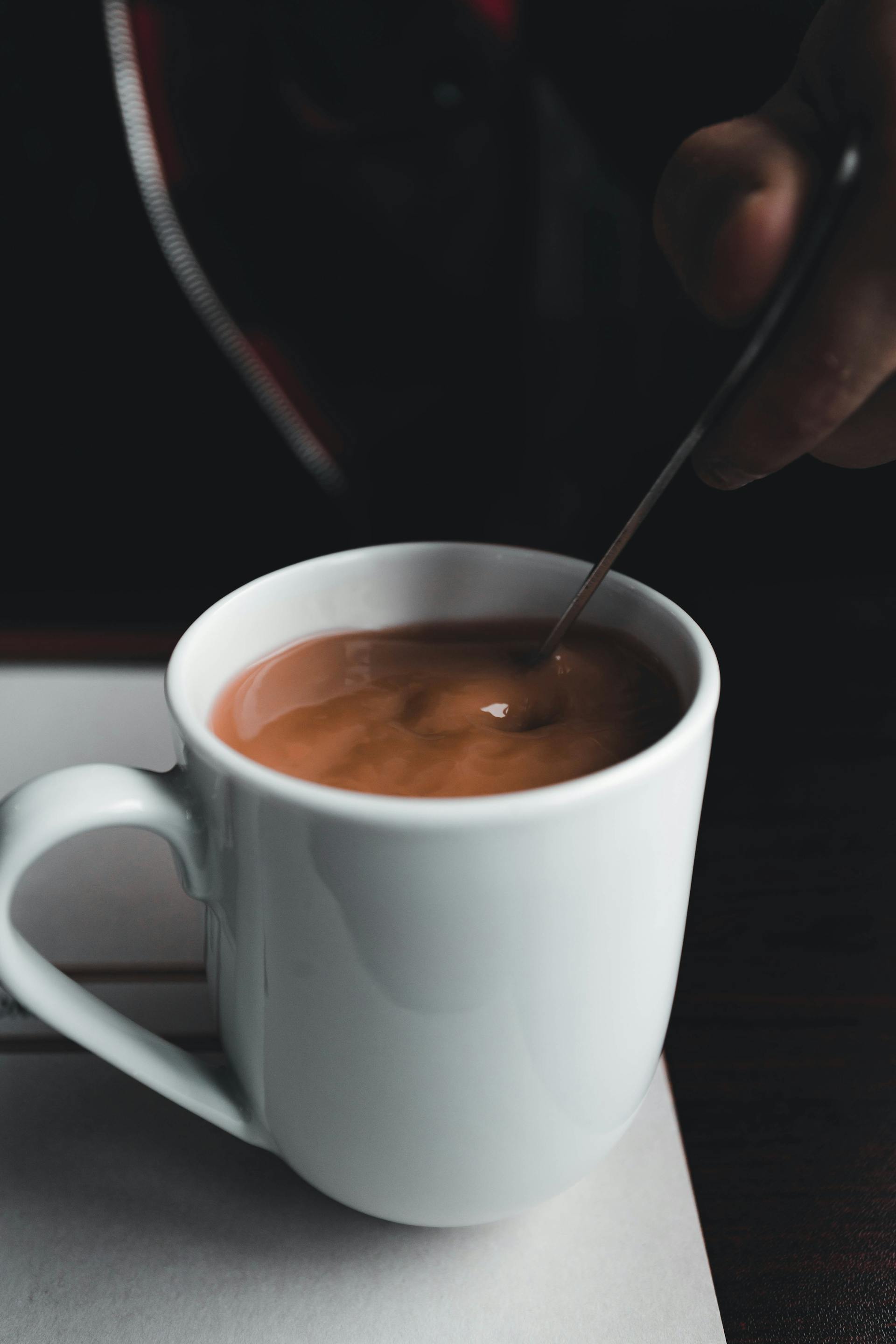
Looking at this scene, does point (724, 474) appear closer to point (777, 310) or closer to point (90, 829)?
point (777, 310)

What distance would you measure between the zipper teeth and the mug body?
0.76 m

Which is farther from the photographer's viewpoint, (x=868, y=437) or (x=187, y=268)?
(x=187, y=268)

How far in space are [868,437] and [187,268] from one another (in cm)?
85

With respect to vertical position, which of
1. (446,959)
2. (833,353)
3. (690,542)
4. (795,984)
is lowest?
(690,542)

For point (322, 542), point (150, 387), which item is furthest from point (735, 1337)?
point (150, 387)

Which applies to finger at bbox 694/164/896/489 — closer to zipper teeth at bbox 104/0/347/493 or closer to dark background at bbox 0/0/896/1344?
dark background at bbox 0/0/896/1344

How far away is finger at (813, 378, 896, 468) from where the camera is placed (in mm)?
388

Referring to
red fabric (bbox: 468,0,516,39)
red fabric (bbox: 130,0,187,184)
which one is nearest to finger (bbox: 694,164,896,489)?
red fabric (bbox: 468,0,516,39)

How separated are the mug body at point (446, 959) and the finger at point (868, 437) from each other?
10cm

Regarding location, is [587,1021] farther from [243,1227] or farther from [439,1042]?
[243,1227]

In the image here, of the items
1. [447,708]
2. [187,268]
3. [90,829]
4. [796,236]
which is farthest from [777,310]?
[187,268]

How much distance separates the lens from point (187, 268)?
109cm

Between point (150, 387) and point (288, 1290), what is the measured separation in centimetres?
101

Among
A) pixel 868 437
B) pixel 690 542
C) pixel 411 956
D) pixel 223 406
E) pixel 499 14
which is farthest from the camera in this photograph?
pixel 223 406
